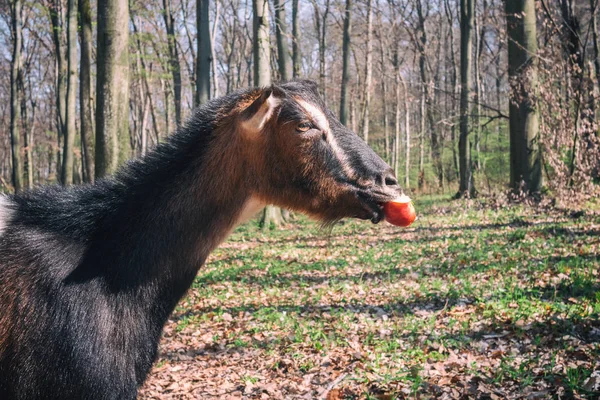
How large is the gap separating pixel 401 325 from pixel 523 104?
30.6ft

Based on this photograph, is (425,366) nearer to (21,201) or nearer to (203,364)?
(203,364)

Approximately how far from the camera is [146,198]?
2.88m

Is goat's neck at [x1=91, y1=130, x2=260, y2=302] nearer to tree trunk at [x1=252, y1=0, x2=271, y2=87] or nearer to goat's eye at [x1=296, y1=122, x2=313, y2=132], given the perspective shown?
goat's eye at [x1=296, y1=122, x2=313, y2=132]

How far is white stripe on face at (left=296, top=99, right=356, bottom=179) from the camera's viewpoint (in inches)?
119

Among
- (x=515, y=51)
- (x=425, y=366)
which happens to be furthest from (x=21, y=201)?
(x=515, y=51)

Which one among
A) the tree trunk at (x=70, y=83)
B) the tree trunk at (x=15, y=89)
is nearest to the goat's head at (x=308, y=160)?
the tree trunk at (x=70, y=83)

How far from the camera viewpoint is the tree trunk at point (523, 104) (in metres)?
12.2

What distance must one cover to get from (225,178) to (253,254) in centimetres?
821

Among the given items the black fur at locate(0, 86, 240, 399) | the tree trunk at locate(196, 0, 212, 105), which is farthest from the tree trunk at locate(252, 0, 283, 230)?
the black fur at locate(0, 86, 240, 399)

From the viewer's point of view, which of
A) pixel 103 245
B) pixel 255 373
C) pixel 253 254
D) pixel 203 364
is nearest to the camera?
pixel 103 245

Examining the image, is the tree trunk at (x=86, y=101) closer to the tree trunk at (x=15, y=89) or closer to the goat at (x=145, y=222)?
the goat at (x=145, y=222)

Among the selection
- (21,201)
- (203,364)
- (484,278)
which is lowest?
(203,364)

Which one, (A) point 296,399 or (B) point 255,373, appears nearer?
(A) point 296,399

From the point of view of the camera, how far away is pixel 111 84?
6.71 meters
